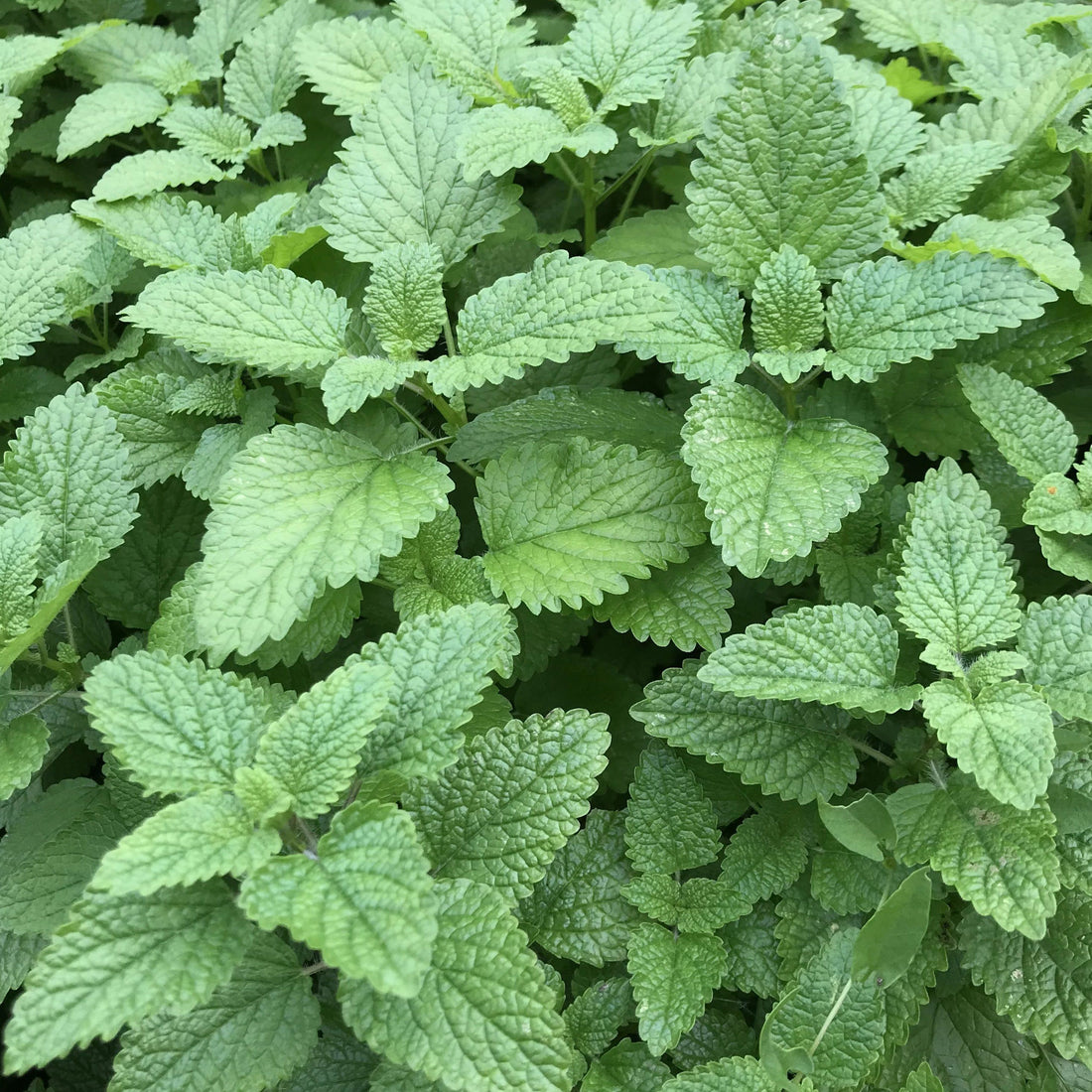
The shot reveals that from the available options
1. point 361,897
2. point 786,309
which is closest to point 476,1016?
point 361,897

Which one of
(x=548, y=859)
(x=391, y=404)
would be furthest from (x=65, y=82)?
(x=548, y=859)

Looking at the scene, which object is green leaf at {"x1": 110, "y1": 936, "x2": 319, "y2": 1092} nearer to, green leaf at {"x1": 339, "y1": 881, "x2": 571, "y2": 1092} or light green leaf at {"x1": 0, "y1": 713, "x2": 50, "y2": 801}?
green leaf at {"x1": 339, "y1": 881, "x2": 571, "y2": 1092}

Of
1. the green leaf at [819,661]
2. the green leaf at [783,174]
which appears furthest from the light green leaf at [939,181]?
the green leaf at [819,661]

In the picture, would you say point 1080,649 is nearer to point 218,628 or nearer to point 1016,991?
point 1016,991

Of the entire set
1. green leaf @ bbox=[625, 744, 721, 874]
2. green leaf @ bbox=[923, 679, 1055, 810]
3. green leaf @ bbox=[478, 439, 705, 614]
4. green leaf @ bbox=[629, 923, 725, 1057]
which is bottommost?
green leaf @ bbox=[629, 923, 725, 1057]

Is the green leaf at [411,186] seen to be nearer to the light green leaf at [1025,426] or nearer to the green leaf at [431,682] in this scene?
the green leaf at [431,682]

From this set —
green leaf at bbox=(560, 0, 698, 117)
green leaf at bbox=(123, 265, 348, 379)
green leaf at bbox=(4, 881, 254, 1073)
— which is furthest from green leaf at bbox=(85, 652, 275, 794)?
green leaf at bbox=(560, 0, 698, 117)

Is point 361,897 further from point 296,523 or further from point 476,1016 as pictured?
point 296,523
